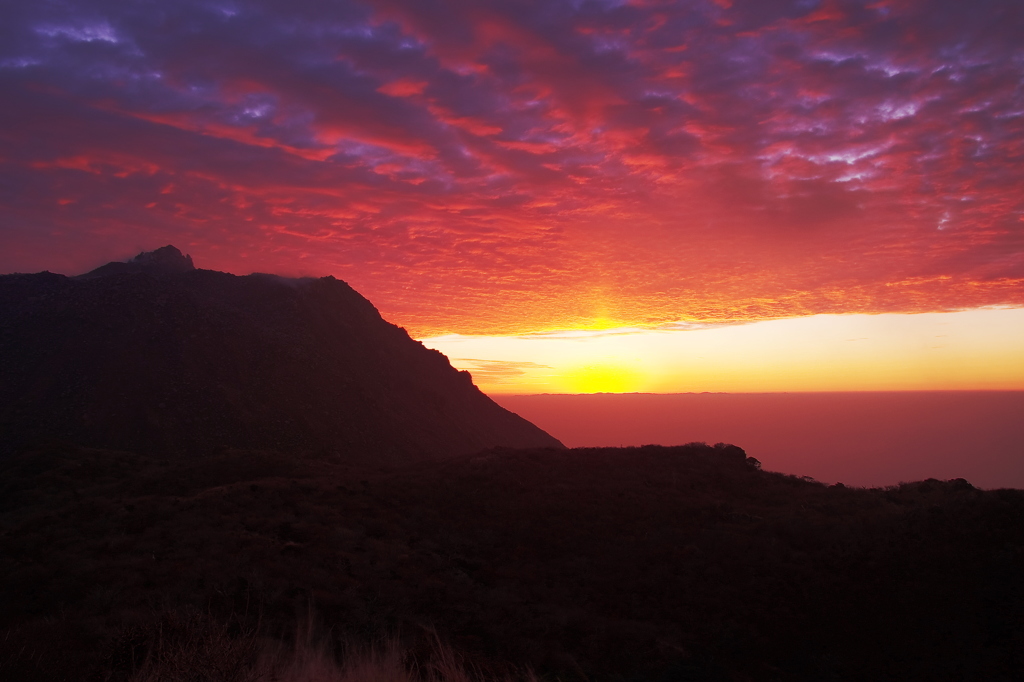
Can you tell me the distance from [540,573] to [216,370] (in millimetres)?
36779

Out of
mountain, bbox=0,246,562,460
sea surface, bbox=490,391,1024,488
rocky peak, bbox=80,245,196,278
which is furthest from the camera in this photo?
sea surface, bbox=490,391,1024,488

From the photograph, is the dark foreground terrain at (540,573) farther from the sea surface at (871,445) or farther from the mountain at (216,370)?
the sea surface at (871,445)

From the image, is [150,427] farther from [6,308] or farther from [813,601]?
[813,601]

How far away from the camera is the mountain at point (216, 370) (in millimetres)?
39438

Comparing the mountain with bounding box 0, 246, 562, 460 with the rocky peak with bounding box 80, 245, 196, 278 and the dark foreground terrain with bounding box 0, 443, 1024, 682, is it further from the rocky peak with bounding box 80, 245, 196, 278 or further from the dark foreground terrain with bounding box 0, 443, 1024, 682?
the dark foreground terrain with bounding box 0, 443, 1024, 682

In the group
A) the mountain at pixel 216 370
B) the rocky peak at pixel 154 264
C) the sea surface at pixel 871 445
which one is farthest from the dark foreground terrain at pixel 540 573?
the sea surface at pixel 871 445

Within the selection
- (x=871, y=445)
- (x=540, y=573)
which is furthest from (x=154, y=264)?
(x=871, y=445)

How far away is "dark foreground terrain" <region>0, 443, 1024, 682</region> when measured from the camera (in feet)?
41.1

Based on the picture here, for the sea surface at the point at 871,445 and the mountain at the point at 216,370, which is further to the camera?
the sea surface at the point at 871,445

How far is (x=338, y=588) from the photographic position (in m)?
15.3

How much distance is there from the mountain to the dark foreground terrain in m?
11.9

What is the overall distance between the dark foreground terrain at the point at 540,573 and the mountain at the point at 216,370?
11.9 meters

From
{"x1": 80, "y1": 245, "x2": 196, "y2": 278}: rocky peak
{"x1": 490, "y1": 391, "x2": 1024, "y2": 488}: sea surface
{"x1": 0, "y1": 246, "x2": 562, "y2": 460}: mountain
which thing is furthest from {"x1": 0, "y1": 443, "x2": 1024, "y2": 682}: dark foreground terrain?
{"x1": 490, "y1": 391, "x2": 1024, "y2": 488}: sea surface

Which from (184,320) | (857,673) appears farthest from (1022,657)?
(184,320)
